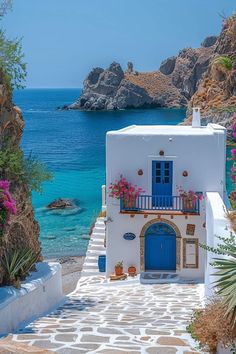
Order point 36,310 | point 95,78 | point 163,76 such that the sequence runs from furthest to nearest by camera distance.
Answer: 1. point 163,76
2. point 95,78
3. point 36,310

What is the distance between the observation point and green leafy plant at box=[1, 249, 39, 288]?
38.4ft

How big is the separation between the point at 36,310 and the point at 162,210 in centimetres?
870

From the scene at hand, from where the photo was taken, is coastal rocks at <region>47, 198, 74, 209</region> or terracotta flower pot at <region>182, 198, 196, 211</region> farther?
coastal rocks at <region>47, 198, 74, 209</region>

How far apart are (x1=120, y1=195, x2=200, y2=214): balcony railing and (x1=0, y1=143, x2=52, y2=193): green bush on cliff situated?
244 inches

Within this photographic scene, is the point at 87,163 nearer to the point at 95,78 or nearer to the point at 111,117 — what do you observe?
the point at 111,117

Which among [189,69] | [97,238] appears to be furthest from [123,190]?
[189,69]

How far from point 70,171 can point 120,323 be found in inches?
1932

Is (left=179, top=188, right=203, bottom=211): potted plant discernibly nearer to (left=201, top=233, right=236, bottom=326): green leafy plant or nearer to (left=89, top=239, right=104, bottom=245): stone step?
(left=89, top=239, right=104, bottom=245): stone step

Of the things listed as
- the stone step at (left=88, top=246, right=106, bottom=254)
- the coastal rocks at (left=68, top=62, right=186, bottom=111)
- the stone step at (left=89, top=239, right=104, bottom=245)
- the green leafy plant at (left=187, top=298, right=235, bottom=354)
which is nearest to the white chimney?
the stone step at (left=89, top=239, right=104, bottom=245)

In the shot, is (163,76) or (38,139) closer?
(38,139)

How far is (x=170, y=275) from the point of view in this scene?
65.1 ft

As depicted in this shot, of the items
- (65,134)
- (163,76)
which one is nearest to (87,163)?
(65,134)

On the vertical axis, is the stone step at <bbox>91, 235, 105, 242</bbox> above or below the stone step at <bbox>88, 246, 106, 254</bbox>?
above

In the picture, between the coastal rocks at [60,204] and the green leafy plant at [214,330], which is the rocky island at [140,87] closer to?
the coastal rocks at [60,204]
